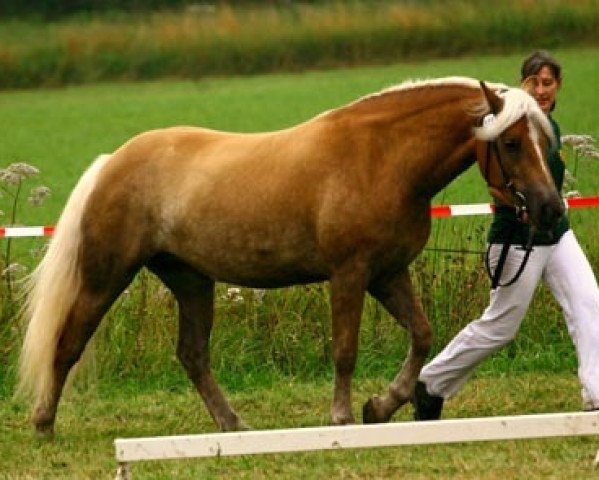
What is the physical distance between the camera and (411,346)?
A: 8477 mm

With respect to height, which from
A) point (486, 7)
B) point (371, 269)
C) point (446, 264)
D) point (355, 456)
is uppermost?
point (371, 269)

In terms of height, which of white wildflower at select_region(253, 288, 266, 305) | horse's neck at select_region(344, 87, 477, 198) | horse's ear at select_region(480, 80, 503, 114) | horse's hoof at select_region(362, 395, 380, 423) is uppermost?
horse's ear at select_region(480, 80, 503, 114)

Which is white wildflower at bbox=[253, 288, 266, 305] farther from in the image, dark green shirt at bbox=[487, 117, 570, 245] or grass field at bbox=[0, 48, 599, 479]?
dark green shirt at bbox=[487, 117, 570, 245]

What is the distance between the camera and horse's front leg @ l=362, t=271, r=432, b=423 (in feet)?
27.7

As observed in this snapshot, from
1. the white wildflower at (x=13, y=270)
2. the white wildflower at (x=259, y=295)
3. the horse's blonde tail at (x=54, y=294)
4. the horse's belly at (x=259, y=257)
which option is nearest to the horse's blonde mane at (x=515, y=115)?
the horse's belly at (x=259, y=257)

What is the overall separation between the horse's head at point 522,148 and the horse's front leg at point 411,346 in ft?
2.83

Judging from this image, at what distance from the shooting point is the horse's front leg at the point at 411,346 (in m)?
8.44

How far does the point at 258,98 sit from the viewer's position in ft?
86.0

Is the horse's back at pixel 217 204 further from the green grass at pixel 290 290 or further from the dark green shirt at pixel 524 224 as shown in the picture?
the green grass at pixel 290 290

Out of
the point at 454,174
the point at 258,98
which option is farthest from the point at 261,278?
the point at 258,98

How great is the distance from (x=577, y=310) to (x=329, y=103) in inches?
655

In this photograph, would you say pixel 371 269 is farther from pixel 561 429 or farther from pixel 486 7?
pixel 486 7

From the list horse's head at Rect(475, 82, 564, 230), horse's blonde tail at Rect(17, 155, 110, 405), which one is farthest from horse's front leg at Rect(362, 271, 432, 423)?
horse's blonde tail at Rect(17, 155, 110, 405)

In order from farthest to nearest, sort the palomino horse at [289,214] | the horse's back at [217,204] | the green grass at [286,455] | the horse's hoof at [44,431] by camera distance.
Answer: the horse's hoof at [44,431], the horse's back at [217,204], the palomino horse at [289,214], the green grass at [286,455]
